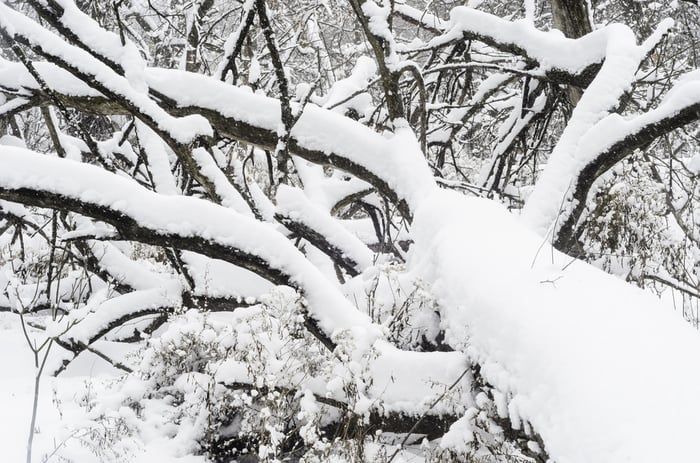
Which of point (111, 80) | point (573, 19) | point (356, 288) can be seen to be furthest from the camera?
point (573, 19)

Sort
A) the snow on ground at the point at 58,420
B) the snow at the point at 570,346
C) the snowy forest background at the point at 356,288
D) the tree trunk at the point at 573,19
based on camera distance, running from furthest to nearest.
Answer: the tree trunk at the point at 573,19 < the snow on ground at the point at 58,420 < the snowy forest background at the point at 356,288 < the snow at the point at 570,346

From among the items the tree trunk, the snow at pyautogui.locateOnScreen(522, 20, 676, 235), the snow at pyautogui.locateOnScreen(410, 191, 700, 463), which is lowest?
the snow at pyautogui.locateOnScreen(410, 191, 700, 463)

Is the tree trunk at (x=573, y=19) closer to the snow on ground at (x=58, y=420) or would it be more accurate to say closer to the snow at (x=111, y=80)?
the snow at (x=111, y=80)

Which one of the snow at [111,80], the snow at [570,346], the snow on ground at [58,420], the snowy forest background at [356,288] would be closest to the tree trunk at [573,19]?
the snowy forest background at [356,288]

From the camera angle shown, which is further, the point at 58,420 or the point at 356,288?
the point at 356,288

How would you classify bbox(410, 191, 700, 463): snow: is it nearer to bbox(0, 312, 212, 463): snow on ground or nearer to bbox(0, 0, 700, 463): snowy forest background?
bbox(0, 0, 700, 463): snowy forest background

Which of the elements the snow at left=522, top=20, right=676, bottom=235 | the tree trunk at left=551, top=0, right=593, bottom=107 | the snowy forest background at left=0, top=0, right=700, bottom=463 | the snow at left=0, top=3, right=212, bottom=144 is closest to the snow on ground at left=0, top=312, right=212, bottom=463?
the snowy forest background at left=0, top=0, right=700, bottom=463

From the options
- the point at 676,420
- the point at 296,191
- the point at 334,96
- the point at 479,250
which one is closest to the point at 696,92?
the point at 479,250

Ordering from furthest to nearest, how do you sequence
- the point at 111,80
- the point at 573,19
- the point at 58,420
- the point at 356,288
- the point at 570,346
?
the point at 573,19 → the point at 356,288 → the point at 111,80 → the point at 58,420 → the point at 570,346

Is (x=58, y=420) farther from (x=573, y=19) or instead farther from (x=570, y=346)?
(x=573, y=19)

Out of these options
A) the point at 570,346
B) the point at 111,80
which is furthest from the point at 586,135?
the point at 111,80

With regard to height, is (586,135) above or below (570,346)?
above

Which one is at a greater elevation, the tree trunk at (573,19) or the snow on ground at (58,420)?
the tree trunk at (573,19)

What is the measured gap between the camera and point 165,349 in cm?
259
